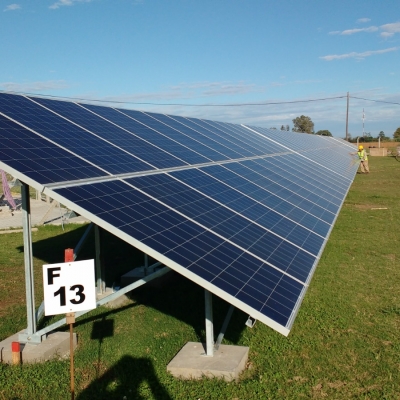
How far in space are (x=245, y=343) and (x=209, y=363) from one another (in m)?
1.26

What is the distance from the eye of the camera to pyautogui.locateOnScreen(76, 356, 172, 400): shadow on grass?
6461 mm

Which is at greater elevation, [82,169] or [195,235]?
[82,169]

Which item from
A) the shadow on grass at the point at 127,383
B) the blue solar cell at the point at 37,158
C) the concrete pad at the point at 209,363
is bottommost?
the shadow on grass at the point at 127,383

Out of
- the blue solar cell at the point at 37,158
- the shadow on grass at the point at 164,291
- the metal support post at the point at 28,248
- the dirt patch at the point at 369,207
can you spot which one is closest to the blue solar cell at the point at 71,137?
the blue solar cell at the point at 37,158

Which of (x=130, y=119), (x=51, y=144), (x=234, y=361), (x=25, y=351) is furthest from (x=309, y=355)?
(x=130, y=119)

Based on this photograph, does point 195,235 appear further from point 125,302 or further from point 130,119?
point 130,119

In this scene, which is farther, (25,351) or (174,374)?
(25,351)

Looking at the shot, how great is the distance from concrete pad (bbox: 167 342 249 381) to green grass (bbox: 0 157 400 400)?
126 millimetres

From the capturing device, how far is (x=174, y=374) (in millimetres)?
6941

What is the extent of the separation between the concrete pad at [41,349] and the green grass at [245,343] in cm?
18

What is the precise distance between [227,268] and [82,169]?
272 centimetres

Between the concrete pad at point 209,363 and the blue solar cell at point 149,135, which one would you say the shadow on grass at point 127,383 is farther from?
the blue solar cell at point 149,135

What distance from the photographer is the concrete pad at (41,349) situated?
739cm

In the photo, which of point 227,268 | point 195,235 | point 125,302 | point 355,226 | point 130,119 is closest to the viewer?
point 227,268
